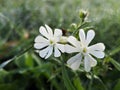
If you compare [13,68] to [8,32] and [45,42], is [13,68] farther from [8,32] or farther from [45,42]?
[45,42]

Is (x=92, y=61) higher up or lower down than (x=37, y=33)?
lower down

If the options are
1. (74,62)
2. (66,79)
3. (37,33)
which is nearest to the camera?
(74,62)

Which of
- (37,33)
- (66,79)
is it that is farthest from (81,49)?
(37,33)

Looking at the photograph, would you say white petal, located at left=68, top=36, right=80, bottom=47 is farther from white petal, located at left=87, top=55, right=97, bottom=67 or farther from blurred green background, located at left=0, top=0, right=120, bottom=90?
blurred green background, located at left=0, top=0, right=120, bottom=90

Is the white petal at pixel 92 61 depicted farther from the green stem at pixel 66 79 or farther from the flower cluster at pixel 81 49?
the green stem at pixel 66 79

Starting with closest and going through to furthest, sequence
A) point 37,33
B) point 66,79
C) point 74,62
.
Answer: point 74,62
point 66,79
point 37,33

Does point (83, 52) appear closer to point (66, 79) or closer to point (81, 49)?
point (81, 49)

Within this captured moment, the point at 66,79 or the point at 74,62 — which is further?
the point at 66,79

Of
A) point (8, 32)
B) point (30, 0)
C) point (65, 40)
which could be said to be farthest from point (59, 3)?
point (65, 40)

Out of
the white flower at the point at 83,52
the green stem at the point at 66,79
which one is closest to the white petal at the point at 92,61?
the white flower at the point at 83,52
